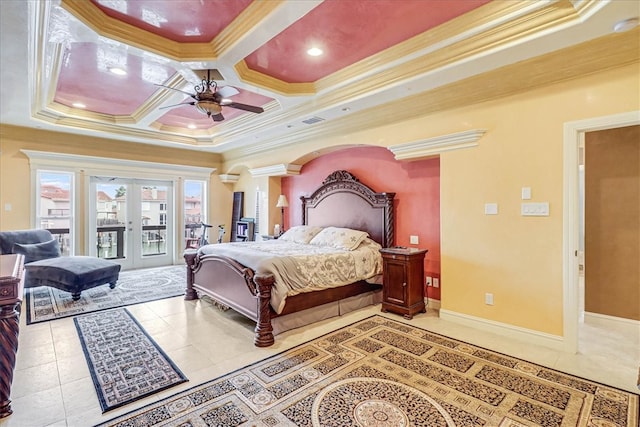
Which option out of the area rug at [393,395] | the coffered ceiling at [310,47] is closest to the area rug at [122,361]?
the area rug at [393,395]

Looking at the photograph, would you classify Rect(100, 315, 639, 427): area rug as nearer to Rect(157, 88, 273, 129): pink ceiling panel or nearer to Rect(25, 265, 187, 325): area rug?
Rect(25, 265, 187, 325): area rug

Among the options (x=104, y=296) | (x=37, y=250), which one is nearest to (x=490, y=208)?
(x=104, y=296)

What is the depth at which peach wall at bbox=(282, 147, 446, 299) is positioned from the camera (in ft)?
13.7

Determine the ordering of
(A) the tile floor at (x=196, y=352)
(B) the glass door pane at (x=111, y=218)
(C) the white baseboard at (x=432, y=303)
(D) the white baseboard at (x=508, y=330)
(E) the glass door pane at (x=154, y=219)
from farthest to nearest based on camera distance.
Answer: (E) the glass door pane at (x=154, y=219) < (B) the glass door pane at (x=111, y=218) < (C) the white baseboard at (x=432, y=303) < (D) the white baseboard at (x=508, y=330) < (A) the tile floor at (x=196, y=352)

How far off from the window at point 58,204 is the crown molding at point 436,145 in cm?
621

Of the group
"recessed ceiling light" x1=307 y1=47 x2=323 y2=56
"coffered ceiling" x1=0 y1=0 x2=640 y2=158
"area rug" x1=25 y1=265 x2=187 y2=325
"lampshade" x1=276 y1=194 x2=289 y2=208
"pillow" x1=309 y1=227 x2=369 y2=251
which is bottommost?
"area rug" x1=25 y1=265 x2=187 y2=325

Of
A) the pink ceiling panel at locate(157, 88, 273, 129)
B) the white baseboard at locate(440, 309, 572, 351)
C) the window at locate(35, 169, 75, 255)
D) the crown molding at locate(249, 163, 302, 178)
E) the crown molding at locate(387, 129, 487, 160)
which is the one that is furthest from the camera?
the crown molding at locate(249, 163, 302, 178)

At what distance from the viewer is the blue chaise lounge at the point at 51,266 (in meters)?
4.37

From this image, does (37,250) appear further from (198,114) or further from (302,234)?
(302,234)

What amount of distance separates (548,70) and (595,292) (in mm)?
2665

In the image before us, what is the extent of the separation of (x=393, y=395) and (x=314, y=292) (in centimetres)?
156

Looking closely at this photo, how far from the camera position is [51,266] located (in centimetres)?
442

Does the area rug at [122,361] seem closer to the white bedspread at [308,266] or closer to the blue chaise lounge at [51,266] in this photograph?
→ the blue chaise lounge at [51,266]

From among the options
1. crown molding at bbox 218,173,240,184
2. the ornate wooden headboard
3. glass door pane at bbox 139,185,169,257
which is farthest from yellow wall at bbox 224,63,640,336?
glass door pane at bbox 139,185,169,257
